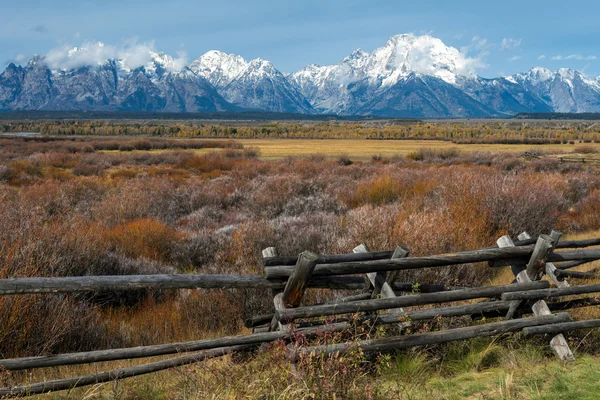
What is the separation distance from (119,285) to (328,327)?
6.34 ft

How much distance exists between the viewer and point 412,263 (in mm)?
5008

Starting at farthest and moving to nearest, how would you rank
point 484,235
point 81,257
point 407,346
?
point 484,235
point 81,257
point 407,346

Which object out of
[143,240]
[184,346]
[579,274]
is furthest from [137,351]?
[143,240]

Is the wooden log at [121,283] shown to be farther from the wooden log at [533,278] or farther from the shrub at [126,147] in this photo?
the shrub at [126,147]

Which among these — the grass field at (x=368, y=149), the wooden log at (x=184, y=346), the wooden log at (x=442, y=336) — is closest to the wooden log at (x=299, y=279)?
the wooden log at (x=184, y=346)

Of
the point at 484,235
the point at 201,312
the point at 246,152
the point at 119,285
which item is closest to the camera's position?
the point at 119,285

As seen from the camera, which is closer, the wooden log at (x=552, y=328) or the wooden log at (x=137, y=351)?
the wooden log at (x=137, y=351)

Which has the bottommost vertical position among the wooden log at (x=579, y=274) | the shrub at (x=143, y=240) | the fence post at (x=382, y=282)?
the shrub at (x=143, y=240)

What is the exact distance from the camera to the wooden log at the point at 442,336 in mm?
4379

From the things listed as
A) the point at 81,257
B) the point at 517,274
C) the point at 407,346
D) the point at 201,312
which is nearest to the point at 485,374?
the point at 407,346

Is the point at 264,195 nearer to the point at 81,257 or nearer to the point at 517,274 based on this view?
the point at 81,257

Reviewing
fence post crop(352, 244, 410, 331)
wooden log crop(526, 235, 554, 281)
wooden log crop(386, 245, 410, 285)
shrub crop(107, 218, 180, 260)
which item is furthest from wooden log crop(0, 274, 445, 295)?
shrub crop(107, 218, 180, 260)

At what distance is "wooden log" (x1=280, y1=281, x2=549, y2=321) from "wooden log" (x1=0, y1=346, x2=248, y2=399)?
0.83m

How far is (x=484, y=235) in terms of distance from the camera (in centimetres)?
1070
